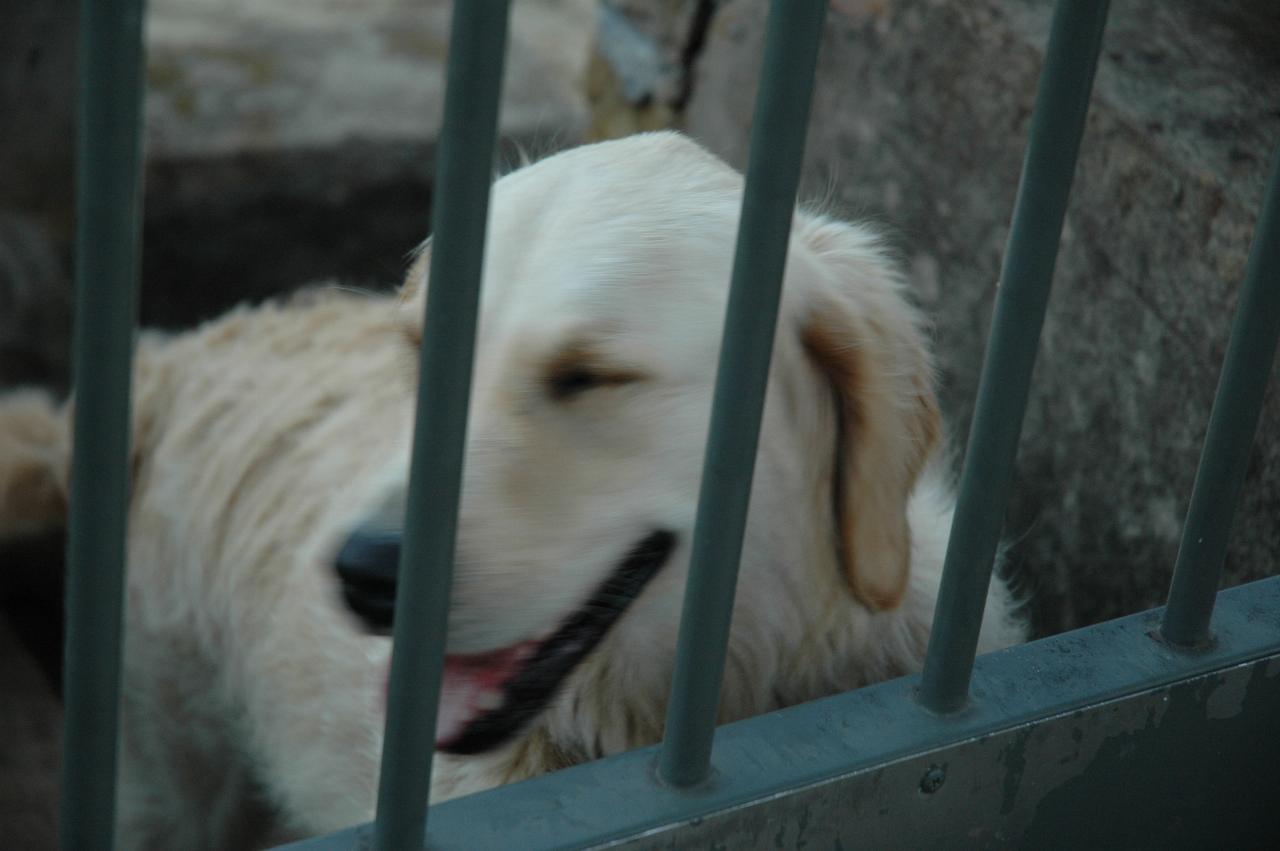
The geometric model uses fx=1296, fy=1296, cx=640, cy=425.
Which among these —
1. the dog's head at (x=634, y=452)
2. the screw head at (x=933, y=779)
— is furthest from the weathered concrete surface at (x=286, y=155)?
the screw head at (x=933, y=779)

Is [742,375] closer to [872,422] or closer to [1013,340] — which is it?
[1013,340]

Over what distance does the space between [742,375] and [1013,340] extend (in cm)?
27

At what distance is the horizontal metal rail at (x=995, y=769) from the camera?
1.07 meters

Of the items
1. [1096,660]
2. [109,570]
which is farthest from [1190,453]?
[109,570]

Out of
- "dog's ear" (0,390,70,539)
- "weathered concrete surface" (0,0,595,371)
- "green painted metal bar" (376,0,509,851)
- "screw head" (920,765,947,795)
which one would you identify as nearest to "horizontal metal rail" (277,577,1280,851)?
"screw head" (920,765,947,795)

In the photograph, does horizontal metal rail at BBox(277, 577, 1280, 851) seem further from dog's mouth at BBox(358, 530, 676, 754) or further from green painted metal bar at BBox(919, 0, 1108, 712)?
dog's mouth at BBox(358, 530, 676, 754)

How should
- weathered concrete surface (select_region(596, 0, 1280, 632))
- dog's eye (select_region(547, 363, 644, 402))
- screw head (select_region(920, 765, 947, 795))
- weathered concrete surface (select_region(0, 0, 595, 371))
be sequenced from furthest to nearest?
weathered concrete surface (select_region(0, 0, 595, 371)) < weathered concrete surface (select_region(596, 0, 1280, 632)) < dog's eye (select_region(547, 363, 644, 402)) < screw head (select_region(920, 765, 947, 795))

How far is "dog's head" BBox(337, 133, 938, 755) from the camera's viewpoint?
1.41m

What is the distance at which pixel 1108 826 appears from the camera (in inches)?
52.8

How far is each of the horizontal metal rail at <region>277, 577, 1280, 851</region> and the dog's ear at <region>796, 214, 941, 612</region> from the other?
0.96 feet

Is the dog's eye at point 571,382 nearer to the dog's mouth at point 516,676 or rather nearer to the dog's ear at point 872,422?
the dog's mouth at point 516,676

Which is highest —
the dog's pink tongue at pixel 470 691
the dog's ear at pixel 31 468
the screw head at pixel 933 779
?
the screw head at pixel 933 779

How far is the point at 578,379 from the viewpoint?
1.45m

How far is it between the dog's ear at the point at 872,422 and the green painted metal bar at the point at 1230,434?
13.7 inches
